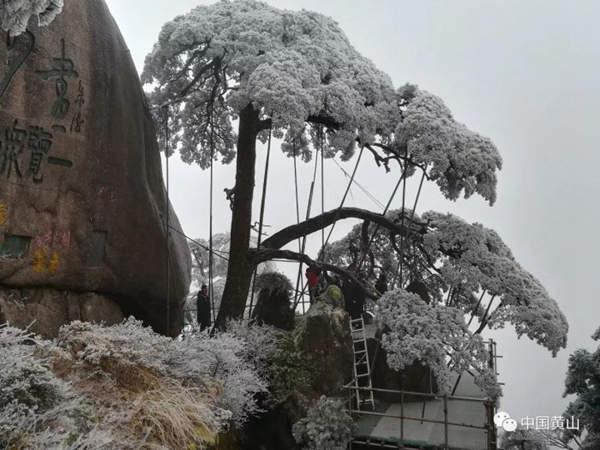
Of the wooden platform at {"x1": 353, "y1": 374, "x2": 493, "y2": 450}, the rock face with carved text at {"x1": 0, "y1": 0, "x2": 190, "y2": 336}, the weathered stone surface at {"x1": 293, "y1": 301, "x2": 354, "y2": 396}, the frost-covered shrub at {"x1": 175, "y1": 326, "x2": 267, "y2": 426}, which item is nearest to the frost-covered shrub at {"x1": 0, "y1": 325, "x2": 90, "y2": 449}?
the frost-covered shrub at {"x1": 175, "y1": 326, "x2": 267, "y2": 426}

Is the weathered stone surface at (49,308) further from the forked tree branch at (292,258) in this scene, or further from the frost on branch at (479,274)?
the frost on branch at (479,274)

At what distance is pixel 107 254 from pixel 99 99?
191 centimetres

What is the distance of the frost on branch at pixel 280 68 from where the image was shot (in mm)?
7820

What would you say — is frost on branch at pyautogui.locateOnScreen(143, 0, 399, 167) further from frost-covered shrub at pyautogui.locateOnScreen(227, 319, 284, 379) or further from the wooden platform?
the wooden platform

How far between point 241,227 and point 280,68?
2544 mm

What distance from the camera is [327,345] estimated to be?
8.05 m

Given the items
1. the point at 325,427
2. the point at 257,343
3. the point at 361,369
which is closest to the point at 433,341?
the point at 325,427

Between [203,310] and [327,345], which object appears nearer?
[327,345]

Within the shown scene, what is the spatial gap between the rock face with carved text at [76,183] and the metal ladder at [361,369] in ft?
9.28

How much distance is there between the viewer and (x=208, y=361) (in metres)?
6.44

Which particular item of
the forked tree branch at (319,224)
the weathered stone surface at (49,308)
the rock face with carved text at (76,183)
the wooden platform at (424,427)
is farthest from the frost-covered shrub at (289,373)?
the forked tree branch at (319,224)

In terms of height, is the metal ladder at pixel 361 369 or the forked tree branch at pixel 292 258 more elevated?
the forked tree branch at pixel 292 258

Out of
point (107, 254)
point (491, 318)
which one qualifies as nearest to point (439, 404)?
point (491, 318)

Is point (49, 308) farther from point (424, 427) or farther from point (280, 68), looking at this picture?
point (424, 427)
